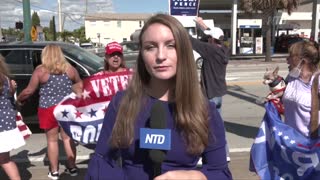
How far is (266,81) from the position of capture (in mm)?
4332

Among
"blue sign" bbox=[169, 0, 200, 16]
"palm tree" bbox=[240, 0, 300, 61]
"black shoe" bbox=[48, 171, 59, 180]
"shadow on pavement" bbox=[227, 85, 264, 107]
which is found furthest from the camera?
"palm tree" bbox=[240, 0, 300, 61]

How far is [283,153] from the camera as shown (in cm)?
343

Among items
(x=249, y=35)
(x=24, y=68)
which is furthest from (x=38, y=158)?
(x=249, y=35)

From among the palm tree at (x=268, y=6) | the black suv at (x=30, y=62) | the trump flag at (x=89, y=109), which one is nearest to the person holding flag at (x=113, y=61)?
the trump flag at (x=89, y=109)

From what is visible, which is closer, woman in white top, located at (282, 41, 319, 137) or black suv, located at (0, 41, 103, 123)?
woman in white top, located at (282, 41, 319, 137)

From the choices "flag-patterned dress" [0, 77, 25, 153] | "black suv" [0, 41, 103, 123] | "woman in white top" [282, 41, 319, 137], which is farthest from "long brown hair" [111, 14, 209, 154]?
"black suv" [0, 41, 103, 123]

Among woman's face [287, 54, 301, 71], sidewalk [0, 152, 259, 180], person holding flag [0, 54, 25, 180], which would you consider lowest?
sidewalk [0, 152, 259, 180]

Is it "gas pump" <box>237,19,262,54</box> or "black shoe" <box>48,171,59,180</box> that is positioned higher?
"gas pump" <box>237,19,262,54</box>

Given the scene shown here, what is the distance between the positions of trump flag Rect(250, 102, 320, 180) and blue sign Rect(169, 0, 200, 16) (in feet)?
12.6

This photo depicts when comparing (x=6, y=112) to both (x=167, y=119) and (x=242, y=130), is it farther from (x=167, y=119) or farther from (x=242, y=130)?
(x=242, y=130)

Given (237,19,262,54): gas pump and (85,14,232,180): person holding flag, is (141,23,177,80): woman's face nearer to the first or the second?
(85,14,232,180): person holding flag

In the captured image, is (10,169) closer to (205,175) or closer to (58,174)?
(58,174)

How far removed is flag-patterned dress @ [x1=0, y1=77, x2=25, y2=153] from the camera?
15.0 ft

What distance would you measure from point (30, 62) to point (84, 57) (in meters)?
1.01
